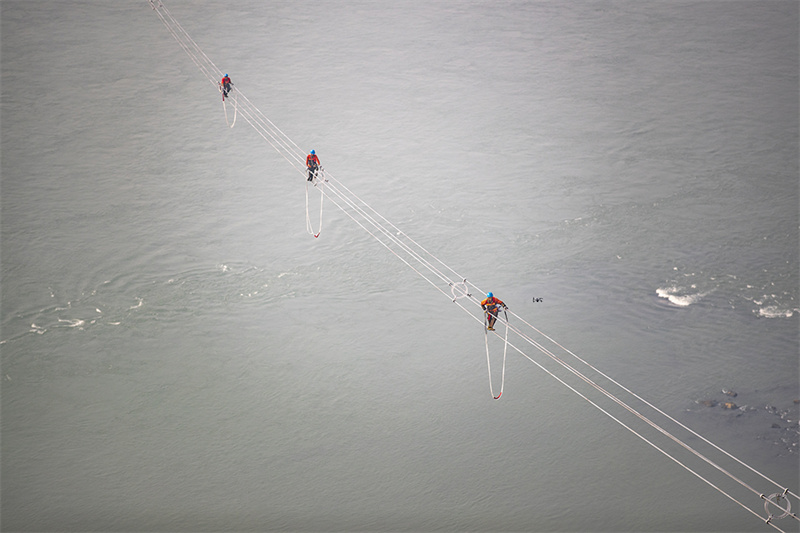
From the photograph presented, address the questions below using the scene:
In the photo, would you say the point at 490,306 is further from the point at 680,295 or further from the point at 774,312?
the point at 774,312

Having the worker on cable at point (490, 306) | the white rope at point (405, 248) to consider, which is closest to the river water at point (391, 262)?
the white rope at point (405, 248)

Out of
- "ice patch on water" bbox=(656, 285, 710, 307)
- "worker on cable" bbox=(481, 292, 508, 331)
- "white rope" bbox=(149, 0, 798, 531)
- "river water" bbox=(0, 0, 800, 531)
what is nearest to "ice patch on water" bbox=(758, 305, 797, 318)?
"river water" bbox=(0, 0, 800, 531)

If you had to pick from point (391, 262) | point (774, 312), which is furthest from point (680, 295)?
point (391, 262)

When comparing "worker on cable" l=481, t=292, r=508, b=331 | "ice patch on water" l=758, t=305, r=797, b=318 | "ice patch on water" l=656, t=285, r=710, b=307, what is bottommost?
"worker on cable" l=481, t=292, r=508, b=331

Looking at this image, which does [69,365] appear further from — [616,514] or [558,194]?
[558,194]

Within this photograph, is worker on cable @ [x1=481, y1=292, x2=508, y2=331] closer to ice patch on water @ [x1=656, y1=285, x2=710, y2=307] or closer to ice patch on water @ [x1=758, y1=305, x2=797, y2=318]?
ice patch on water @ [x1=656, y1=285, x2=710, y2=307]

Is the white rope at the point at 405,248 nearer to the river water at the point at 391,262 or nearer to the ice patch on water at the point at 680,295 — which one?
the river water at the point at 391,262

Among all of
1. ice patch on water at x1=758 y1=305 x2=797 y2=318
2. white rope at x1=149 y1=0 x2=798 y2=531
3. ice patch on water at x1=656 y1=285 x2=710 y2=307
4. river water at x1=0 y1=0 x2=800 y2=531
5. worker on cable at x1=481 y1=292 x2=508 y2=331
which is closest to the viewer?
worker on cable at x1=481 y1=292 x2=508 y2=331
